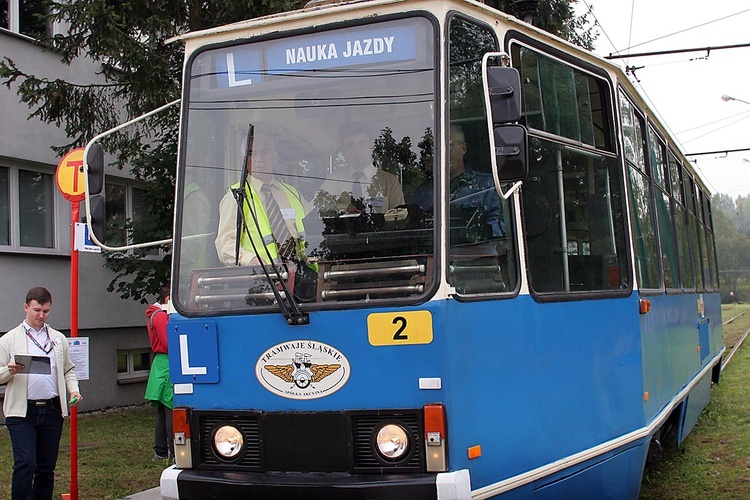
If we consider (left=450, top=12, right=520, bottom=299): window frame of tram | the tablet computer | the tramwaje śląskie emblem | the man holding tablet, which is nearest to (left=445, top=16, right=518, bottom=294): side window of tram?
(left=450, top=12, right=520, bottom=299): window frame of tram

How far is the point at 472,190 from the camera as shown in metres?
5.02

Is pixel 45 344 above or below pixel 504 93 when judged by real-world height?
below

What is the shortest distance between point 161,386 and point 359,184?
19.5 ft

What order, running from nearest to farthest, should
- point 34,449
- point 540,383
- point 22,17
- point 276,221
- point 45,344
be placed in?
point 276,221, point 540,383, point 34,449, point 45,344, point 22,17

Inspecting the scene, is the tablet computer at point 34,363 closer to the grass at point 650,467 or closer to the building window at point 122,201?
the grass at point 650,467

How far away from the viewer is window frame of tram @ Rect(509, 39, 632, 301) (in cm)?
548

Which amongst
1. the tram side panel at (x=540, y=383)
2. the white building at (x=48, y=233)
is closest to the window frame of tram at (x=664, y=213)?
the tram side panel at (x=540, y=383)

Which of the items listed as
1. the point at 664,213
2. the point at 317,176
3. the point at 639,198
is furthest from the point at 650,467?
the point at 317,176

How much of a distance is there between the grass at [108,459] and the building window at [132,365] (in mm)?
1727

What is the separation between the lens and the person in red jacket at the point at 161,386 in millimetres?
10141

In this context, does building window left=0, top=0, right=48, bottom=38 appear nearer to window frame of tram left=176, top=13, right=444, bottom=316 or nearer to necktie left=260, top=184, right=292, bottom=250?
window frame of tram left=176, top=13, right=444, bottom=316

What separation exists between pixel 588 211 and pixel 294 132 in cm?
198

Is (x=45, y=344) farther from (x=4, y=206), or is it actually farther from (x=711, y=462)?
(x=4, y=206)

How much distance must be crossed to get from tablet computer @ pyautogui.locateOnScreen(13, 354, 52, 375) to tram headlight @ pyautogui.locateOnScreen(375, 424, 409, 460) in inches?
144
